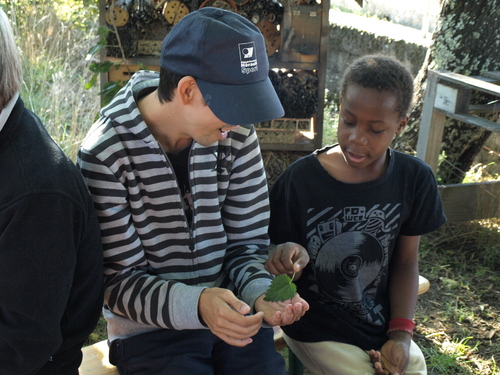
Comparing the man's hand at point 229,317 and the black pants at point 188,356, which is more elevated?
the man's hand at point 229,317

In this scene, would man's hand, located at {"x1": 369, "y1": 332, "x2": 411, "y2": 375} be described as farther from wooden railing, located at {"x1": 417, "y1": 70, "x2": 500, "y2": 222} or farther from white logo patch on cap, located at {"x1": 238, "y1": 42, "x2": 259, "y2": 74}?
wooden railing, located at {"x1": 417, "y1": 70, "x2": 500, "y2": 222}

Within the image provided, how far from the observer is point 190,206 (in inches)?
73.7

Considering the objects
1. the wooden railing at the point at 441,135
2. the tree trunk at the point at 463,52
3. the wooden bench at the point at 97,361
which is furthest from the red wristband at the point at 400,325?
the tree trunk at the point at 463,52

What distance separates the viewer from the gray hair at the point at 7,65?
1.39m

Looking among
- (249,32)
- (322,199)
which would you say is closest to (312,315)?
(322,199)

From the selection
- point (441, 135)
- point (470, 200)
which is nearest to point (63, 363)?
point (441, 135)

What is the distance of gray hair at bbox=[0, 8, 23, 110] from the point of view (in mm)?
1391

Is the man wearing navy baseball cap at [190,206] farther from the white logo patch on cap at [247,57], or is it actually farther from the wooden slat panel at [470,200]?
the wooden slat panel at [470,200]

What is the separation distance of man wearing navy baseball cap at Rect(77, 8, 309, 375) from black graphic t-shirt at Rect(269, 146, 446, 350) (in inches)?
7.5

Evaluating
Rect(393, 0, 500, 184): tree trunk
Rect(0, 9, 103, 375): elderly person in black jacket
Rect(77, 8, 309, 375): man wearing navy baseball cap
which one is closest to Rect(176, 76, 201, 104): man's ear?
Rect(77, 8, 309, 375): man wearing navy baseball cap

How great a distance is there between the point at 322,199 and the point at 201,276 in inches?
21.5

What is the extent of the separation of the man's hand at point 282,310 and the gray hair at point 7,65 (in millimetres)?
947

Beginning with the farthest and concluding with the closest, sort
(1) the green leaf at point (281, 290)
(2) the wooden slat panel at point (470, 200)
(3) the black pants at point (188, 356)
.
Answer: (2) the wooden slat panel at point (470, 200) < (3) the black pants at point (188, 356) < (1) the green leaf at point (281, 290)

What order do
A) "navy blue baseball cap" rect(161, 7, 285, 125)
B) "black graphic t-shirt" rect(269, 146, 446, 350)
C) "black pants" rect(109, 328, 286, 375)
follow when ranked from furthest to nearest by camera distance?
"black graphic t-shirt" rect(269, 146, 446, 350) → "black pants" rect(109, 328, 286, 375) → "navy blue baseball cap" rect(161, 7, 285, 125)
